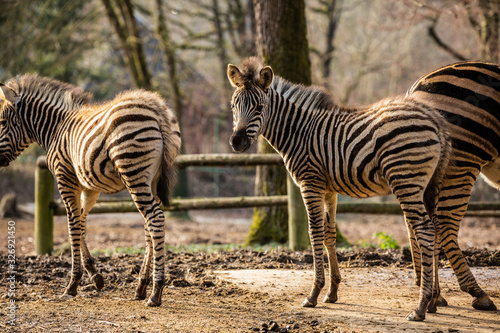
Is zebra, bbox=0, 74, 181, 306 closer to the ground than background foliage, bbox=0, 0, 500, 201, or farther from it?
closer to the ground

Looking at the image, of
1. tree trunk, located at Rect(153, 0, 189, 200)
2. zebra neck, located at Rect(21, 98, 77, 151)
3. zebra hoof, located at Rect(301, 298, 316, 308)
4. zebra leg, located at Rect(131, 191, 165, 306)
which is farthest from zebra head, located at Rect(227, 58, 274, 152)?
tree trunk, located at Rect(153, 0, 189, 200)

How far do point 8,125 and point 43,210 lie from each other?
2.38m

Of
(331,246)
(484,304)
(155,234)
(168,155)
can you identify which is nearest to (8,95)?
(168,155)

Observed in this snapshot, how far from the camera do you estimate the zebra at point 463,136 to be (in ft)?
15.3

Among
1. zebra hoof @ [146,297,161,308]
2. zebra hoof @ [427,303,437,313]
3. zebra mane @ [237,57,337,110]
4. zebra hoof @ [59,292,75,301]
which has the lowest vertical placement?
zebra hoof @ [59,292,75,301]

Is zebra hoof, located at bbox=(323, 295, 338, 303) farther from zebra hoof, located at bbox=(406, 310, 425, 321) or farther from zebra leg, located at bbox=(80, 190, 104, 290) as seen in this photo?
zebra leg, located at bbox=(80, 190, 104, 290)

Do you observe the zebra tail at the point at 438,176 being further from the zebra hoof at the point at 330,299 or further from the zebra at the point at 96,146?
the zebra at the point at 96,146

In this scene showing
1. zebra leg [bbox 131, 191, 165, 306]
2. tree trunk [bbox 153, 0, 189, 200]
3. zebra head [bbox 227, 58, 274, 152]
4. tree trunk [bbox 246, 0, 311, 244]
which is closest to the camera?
zebra leg [bbox 131, 191, 165, 306]

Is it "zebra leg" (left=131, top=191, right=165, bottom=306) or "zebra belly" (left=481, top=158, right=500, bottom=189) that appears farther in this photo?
"zebra belly" (left=481, top=158, right=500, bottom=189)

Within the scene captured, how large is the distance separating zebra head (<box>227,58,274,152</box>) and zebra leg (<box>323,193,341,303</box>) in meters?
0.99

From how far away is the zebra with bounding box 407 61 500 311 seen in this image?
468cm

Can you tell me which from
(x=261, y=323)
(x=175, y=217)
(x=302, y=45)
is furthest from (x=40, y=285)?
(x=175, y=217)

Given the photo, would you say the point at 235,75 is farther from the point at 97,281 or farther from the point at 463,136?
the point at 97,281

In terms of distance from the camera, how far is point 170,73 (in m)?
15.4
